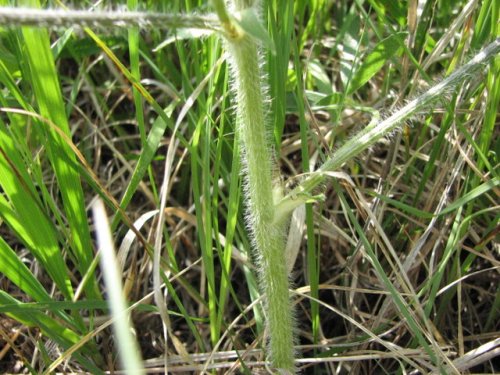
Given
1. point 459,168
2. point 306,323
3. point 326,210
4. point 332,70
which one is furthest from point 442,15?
point 306,323

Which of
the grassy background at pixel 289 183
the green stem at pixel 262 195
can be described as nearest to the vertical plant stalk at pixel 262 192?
the green stem at pixel 262 195

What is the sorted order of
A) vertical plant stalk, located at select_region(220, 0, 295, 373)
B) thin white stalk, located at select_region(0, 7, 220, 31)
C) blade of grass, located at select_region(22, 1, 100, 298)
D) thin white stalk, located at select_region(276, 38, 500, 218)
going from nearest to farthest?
thin white stalk, located at select_region(0, 7, 220, 31), vertical plant stalk, located at select_region(220, 0, 295, 373), thin white stalk, located at select_region(276, 38, 500, 218), blade of grass, located at select_region(22, 1, 100, 298)

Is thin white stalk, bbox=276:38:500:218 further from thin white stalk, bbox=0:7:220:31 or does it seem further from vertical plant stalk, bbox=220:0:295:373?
thin white stalk, bbox=0:7:220:31

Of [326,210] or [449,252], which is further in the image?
[326,210]

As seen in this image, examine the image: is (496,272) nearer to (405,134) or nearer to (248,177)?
(405,134)

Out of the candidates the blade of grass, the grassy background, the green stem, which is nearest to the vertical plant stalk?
the green stem

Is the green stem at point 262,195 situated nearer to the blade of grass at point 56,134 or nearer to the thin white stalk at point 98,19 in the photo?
the thin white stalk at point 98,19

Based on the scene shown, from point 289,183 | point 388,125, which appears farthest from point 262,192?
point 289,183

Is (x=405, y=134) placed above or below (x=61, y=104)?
below
